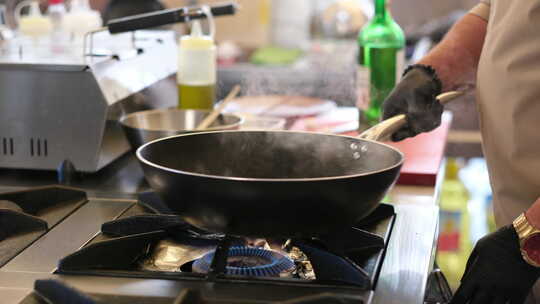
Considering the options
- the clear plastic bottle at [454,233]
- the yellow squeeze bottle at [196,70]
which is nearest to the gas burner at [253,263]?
the yellow squeeze bottle at [196,70]

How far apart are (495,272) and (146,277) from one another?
492mm

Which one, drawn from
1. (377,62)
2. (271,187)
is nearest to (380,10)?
(377,62)

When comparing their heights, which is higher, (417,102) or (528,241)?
(417,102)

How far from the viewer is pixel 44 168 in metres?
1.48

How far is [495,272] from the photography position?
1111mm

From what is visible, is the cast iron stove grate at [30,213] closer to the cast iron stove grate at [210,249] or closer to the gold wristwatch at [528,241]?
the cast iron stove grate at [210,249]

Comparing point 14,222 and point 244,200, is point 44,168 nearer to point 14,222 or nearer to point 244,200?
point 14,222

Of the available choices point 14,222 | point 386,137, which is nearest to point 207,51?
point 386,137

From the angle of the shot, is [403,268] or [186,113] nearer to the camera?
[403,268]

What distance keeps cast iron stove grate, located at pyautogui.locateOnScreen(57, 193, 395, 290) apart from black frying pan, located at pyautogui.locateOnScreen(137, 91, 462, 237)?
5 cm

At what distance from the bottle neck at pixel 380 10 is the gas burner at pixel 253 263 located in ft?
3.47

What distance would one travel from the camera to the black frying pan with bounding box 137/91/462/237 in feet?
2.97

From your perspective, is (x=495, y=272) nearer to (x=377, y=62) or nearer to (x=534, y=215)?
(x=534, y=215)

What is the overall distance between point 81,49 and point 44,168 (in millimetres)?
329
